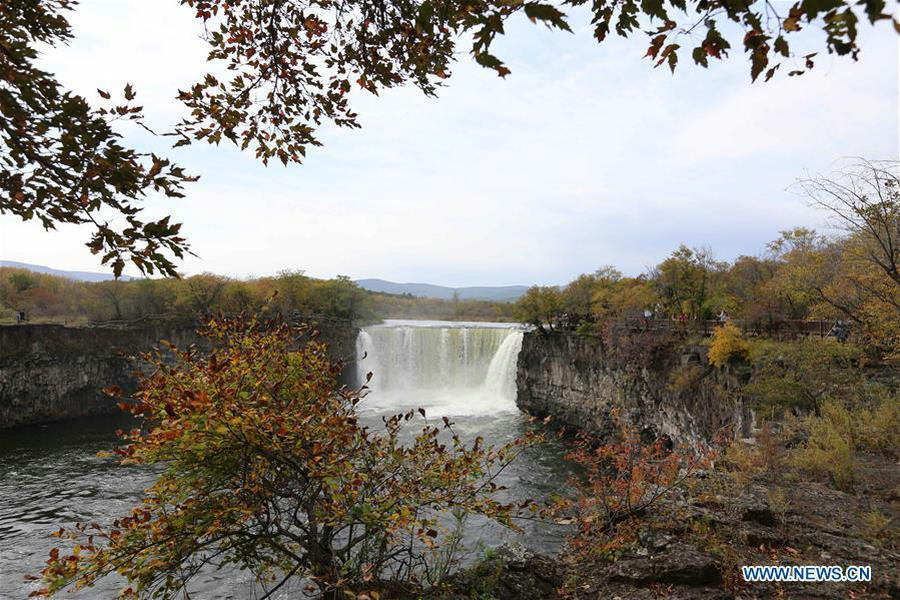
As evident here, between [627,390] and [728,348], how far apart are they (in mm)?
7061

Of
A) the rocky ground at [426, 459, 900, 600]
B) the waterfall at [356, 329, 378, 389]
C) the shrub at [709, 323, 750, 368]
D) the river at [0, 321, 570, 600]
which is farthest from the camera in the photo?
the waterfall at [356, 329, 378, 389]

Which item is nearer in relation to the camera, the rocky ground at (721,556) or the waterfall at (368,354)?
the rocky ground at (721,556)

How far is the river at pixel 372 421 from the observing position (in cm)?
1245

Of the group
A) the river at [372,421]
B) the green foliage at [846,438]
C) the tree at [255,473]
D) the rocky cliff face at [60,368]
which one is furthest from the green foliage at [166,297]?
the tree at [255,473]

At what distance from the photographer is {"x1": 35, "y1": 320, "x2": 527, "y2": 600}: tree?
366 cm

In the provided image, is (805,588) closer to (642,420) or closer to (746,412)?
(746,412)

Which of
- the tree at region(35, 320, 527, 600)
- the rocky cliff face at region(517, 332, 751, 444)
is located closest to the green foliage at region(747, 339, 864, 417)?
the rocky cliff face at region(517, 332, 751, 444)

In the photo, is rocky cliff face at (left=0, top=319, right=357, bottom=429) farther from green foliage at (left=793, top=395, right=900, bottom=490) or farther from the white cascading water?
green foliage at (left=793, top=395, right=900, bottom=490)

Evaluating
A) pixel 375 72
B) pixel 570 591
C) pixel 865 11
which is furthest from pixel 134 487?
pixel 865 11

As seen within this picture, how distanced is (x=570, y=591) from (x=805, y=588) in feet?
8.23

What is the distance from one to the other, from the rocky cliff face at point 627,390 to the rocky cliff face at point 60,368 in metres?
13.0

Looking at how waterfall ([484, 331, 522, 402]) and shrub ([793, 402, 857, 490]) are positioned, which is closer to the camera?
shrub ([793, 402, 857, 490])

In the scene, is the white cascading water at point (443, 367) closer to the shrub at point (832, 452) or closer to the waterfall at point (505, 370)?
the waterfall at point (505, 370)

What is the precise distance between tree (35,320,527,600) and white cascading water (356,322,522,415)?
28.1 m
